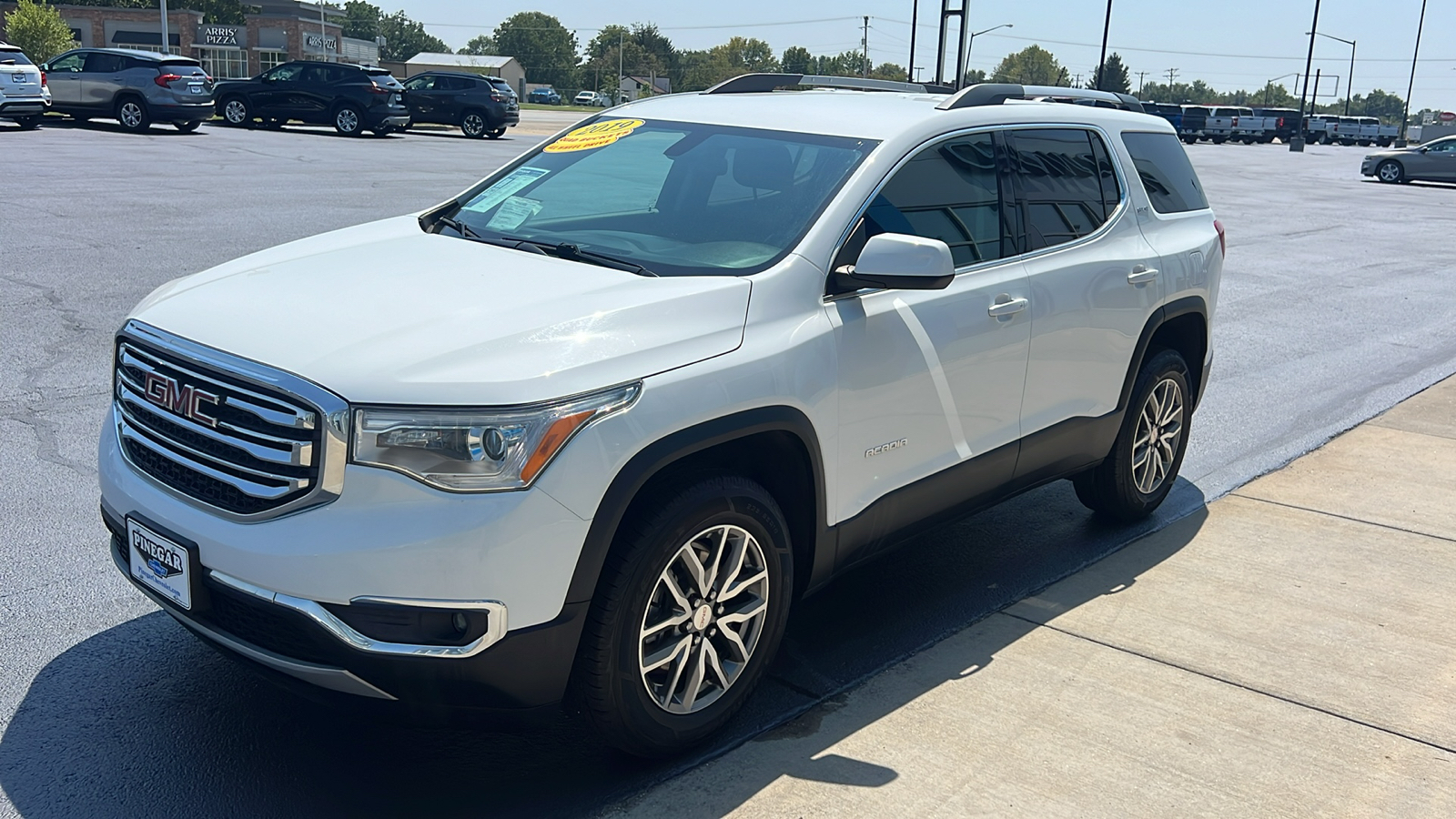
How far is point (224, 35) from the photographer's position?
79.9m

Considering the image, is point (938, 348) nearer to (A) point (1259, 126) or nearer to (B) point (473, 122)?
(B) point (473, 122)

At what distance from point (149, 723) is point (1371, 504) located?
5.54m

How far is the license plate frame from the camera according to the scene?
304cm

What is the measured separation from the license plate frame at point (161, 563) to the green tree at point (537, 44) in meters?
167

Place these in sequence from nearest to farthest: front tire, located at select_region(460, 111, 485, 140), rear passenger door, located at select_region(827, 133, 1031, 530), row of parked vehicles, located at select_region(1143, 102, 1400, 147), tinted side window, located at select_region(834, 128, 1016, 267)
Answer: rear passenger door, located at select_region(827, 133, 1031, 530), tinted side window, located at select_region(834, 128, 1016, 267), front tire, located at select_region(460, 111, 485, 140), row of parked vehicles, located at select_region(1143, 102, 1400, 147)

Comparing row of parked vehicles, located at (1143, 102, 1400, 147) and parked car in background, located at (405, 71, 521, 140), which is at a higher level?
row of parked vehicles, located at (1143, 102, 1400, 147)

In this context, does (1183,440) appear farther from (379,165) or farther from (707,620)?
(379,165)

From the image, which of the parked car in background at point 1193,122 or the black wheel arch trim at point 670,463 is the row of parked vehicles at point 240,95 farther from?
the parked car in background at point 1193,122

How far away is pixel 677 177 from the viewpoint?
426 cm

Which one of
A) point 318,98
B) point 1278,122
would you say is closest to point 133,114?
point 318,98

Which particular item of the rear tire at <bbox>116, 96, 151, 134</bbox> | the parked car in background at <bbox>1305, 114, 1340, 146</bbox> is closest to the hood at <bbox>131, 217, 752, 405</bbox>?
the rear tire at <bbox>116, 96, 151, 134</bbox>

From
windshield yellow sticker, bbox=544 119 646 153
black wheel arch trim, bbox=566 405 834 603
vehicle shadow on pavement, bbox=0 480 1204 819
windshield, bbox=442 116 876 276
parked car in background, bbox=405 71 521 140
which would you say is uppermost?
parked car in background, bbox=405 71 521 140

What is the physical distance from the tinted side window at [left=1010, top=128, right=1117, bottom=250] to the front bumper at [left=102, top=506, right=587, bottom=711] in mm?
2544

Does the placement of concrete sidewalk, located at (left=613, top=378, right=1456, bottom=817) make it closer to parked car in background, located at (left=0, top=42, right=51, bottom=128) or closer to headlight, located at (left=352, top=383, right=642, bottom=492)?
headlight, located at (left=352, top=383, right=642, bottom=492)
